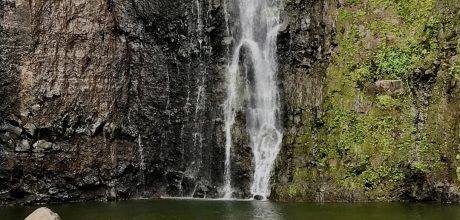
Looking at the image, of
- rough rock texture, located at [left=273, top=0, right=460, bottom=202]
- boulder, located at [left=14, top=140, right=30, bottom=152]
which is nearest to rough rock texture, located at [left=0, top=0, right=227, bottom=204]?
boulder, located at [left=14, top=140, right=30, bottom=152]

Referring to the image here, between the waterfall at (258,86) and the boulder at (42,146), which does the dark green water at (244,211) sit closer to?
the boulder at (42,146)

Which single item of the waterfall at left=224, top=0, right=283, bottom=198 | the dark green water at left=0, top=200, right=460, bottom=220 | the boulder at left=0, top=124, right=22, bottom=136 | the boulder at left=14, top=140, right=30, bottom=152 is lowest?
the dark green water at left=0, top=200, right=460, bottom=220

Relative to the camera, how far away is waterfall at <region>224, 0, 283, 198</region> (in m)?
27.4

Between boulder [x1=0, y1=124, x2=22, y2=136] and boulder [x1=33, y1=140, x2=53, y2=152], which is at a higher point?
boulder [x1=0, y1=124, x2=22, y2=136]

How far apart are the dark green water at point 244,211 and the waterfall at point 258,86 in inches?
139

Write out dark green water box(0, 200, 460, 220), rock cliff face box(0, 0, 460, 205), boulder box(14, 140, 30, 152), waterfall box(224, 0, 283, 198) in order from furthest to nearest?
waterfall box(224, 0, 283, 198) → boulder box(14, 140, 30, 152) → rock cliff face box(0, 0, 460, 205) → dark green water box(0, 200, 460, 220)

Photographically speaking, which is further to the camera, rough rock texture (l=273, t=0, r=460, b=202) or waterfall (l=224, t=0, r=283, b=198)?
waterfall (l=224, t=0, r=283, b=198)

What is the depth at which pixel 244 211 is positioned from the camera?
20.9 meters

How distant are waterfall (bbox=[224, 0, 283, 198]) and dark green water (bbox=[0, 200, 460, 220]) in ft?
11.6

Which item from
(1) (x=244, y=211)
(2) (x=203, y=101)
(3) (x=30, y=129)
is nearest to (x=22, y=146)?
(3) (x=30, y=129)

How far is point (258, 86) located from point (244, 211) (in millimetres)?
9615

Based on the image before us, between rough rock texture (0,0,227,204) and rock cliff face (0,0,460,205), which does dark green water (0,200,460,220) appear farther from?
rough rock texture (0,0,227,204)

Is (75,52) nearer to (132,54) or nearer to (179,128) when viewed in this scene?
(132,54)

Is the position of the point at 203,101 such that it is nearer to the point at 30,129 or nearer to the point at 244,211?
the point at 30,129
